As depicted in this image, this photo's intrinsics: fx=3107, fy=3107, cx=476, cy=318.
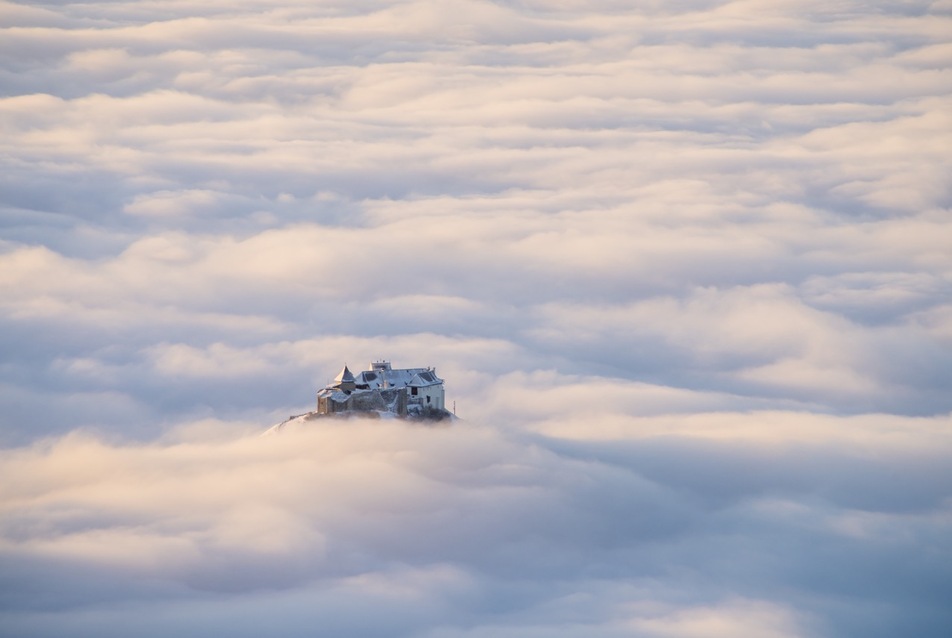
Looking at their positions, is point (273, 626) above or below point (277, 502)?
below

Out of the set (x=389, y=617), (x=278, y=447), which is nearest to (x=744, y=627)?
(x=389, y=617)

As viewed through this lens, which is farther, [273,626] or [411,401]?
[411,401]

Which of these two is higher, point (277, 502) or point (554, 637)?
point (277, 502)

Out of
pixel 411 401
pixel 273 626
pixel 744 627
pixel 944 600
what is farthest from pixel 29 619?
pixel 944 600

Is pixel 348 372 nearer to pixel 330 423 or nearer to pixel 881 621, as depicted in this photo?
pixel 330 423

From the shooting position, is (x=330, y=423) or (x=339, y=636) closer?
(x=339, y=636)

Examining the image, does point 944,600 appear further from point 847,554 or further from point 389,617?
point 389,617
